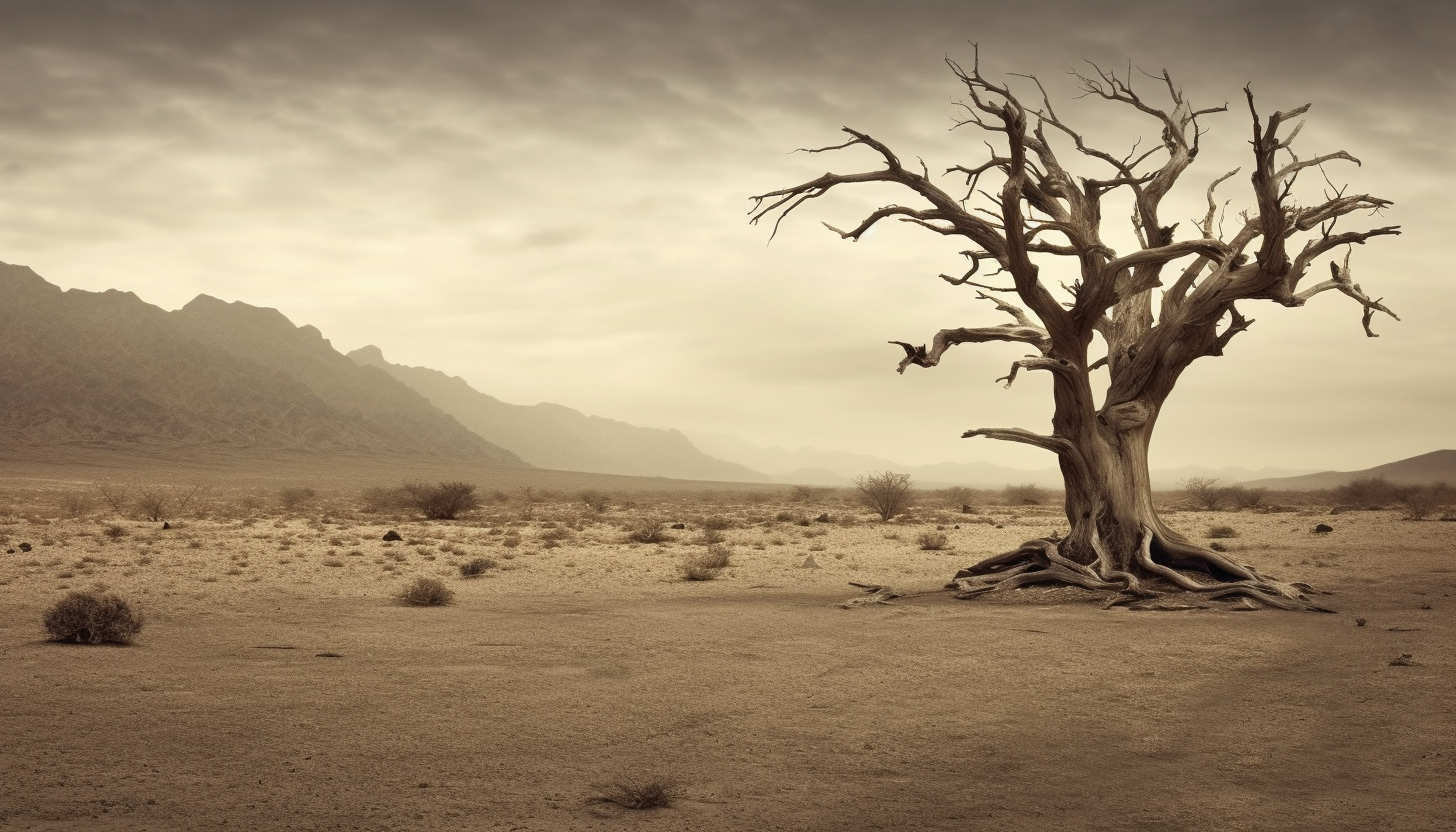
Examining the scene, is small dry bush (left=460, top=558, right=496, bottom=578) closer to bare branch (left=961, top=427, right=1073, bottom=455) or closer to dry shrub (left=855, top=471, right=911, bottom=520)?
bare branch (left=961, top=427, right=1073, bottom=455)

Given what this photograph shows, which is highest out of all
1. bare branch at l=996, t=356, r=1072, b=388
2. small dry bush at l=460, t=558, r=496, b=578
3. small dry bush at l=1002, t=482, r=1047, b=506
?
bare branch at l=996, t=356, r=1072, b=388

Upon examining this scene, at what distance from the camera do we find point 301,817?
5.62 metres

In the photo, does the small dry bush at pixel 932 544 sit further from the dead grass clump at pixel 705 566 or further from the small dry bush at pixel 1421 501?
the small dry bush at pixel 1421 501

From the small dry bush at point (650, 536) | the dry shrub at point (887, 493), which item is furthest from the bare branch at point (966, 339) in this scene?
the dry shrub at point (887, 493)

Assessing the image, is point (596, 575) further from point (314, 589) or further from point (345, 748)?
point (345, 748)

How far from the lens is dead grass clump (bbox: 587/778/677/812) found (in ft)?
19.1

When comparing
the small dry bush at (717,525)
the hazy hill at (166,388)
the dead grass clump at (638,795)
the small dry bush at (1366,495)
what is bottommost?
the dead grass clump at (638,795)

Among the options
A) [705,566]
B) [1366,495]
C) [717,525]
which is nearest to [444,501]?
[717,525]

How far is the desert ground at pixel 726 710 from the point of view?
5.82m

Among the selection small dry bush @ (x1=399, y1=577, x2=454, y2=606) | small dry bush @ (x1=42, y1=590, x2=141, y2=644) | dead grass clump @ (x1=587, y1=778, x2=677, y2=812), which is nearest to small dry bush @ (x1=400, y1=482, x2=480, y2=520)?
small dry bush @ (x1=399, y1=577, x2=454, y2=606)

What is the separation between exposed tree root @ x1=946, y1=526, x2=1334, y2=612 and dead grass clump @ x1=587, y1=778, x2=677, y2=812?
976 cm

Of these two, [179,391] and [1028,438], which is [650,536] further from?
[179,391]

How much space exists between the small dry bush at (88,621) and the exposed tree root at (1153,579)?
1122 cm

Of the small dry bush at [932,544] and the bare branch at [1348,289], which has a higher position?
the bare branch at [1348,289]
